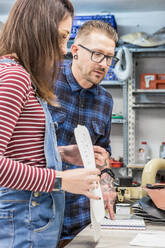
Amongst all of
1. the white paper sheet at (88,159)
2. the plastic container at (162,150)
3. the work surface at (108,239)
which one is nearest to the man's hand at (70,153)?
the white paper sheet at (88,159)

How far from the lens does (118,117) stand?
4402 mm

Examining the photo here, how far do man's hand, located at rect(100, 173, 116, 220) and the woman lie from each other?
0.42 meters

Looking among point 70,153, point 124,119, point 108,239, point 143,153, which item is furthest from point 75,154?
point 143,153

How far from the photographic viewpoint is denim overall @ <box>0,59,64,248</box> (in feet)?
3.33

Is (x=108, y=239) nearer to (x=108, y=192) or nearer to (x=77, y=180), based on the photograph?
(x=108, y=192)

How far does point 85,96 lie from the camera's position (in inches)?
76.4

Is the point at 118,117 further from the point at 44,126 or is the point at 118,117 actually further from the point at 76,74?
the point at 44,126

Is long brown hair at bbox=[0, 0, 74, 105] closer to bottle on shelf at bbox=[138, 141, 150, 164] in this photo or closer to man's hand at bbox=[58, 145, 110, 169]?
man's hand at bbox=[58, 145, 110, 169]

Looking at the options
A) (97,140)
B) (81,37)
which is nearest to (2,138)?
(97,140)

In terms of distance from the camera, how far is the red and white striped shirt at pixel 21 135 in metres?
0.92

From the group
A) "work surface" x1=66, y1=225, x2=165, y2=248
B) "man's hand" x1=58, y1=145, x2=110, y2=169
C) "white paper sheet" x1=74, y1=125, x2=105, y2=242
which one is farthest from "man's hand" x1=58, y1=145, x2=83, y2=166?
"work surface" x1=66, y1=225, x2=165, y2=248

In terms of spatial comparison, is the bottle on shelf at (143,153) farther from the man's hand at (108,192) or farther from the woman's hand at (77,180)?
the woman's hand at (77,180)

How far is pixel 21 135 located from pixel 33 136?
4 centimetres

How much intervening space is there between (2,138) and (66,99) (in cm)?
100
